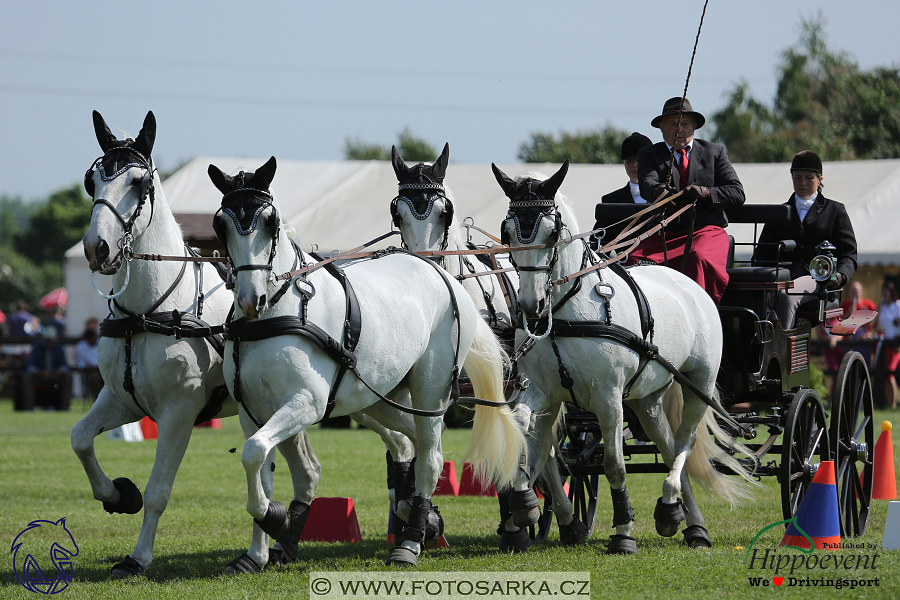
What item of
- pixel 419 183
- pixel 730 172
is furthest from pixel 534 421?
pixel 730 172

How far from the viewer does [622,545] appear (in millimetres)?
6012

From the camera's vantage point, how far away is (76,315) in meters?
21.7

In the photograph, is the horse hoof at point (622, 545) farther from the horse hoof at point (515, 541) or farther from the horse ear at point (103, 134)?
the horse ear at point (103, 134)

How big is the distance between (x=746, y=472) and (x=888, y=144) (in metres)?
27.8

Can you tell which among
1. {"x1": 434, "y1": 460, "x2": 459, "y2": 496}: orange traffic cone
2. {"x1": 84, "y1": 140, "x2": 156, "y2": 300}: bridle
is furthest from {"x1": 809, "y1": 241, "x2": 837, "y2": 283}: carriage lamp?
{"x1": 84, "y1": 140, "x2": 156, "y2": 300}: bridle

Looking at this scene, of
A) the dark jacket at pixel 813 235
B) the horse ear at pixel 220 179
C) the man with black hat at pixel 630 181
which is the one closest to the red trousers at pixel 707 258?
the dark jacket at pixel 813 235

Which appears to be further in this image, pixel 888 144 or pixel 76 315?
pixel 888 144

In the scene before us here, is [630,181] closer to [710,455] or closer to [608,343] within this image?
[710,455]

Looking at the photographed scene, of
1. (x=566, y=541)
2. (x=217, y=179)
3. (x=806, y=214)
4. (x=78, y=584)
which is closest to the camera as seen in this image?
(x=217, y=179)

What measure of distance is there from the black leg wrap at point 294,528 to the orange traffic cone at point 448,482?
2.99 metres

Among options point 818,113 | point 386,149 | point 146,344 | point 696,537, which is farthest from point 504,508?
point 386,149

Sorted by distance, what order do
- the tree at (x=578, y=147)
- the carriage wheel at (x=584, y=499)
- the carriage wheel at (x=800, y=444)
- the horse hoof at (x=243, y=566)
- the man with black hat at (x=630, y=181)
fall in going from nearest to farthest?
the horse hoof at (x=243, y=566) → the carriage wheel at (x=800, y=444) → the carriage wheel at (x=584, y=499) → the man with black hat at (x=630, y=181) → the tree at (x=578, y=147)

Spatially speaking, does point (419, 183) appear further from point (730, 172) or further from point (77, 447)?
point (77, 447)

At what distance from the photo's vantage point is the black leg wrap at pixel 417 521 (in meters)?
5.76
